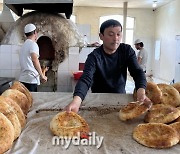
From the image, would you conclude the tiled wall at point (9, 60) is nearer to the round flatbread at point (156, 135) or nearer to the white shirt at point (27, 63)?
the white shirt at point (27, 63)

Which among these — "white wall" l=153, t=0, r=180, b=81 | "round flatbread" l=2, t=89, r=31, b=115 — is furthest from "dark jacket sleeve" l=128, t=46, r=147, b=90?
"white wall" l=153, t=0, r=180, b=81

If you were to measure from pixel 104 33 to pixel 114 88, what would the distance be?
56 cm

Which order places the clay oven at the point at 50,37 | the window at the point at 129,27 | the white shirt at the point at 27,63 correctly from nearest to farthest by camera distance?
the white shirt at the point at 27,63 → the clay oven at the point at 50,37 → the window at the point at 129,27

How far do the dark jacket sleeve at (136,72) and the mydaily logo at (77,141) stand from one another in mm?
654

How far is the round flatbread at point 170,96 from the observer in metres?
1.62

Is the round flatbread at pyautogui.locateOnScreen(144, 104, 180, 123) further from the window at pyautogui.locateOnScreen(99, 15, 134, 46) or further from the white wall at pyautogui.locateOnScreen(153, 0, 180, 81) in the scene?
the window at pyautogui.locateOnScreen(99, 15, 134, 46)

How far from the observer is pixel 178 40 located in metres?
8.11

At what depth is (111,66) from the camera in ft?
6.42

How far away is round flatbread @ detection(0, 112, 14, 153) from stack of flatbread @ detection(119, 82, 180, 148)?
1.94 feet

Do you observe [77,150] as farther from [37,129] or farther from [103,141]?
[37,129]

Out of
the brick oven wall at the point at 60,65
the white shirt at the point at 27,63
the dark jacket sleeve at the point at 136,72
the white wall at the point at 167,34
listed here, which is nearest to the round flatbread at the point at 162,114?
the dark jacket sleeve at the point at 136,72

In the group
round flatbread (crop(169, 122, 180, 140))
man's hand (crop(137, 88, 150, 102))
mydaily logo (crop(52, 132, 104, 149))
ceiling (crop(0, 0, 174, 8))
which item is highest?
ceiling (crop(0, 0, 174, 8))

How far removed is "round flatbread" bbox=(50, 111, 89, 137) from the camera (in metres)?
1.18

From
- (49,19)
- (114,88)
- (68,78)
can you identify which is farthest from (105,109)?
(49,19)
